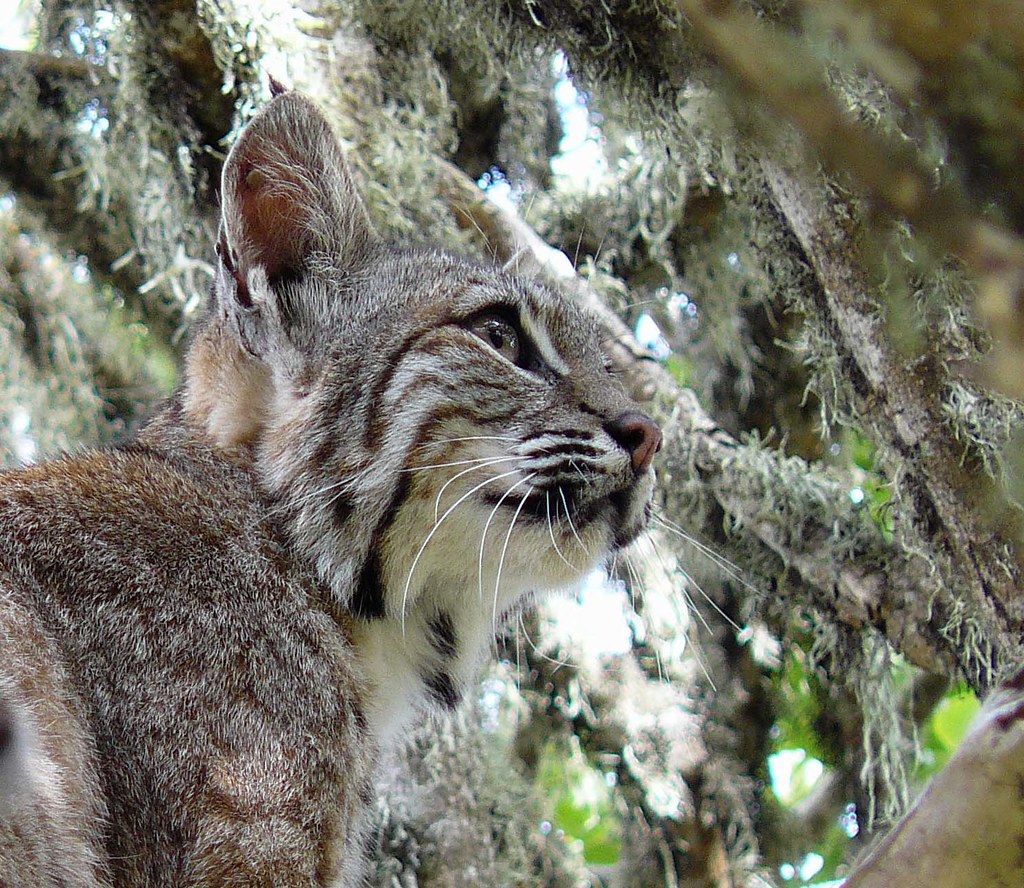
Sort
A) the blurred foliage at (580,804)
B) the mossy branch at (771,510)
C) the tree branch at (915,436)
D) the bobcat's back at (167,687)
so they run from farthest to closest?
the blurred foliage at (580,804) < the mossy branch at (771,510) < the tree branch at (915,436) < the bobcat's back at (167,687)

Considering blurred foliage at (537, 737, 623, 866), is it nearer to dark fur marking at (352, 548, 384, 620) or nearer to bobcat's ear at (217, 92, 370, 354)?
dark fur marking at (352, 548, 384, 620)

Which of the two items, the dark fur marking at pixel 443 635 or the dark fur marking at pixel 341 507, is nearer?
the dark fur marking at pixel 341 507

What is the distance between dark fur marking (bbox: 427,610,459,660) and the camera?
2570 millimetres

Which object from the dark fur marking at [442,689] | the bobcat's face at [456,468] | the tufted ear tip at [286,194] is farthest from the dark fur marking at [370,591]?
the tufted ear tip at [286,194]

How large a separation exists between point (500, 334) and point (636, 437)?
0.39 meters

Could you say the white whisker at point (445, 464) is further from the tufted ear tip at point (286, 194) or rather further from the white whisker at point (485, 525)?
the tufted ear tip at point (286, 194)

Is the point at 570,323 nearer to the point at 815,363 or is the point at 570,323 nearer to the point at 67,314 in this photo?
the point at 815,363

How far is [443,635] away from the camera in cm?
260

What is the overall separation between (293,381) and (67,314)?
Answer: 2557 millimetres

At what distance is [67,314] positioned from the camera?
4676 millimetres

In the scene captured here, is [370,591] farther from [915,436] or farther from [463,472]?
[915,436]

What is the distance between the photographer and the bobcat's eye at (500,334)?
258 cm

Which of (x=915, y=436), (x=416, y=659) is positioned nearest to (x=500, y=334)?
(x=416, y=659)

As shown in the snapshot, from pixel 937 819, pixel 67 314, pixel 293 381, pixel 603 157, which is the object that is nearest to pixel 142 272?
pixel 67 314
